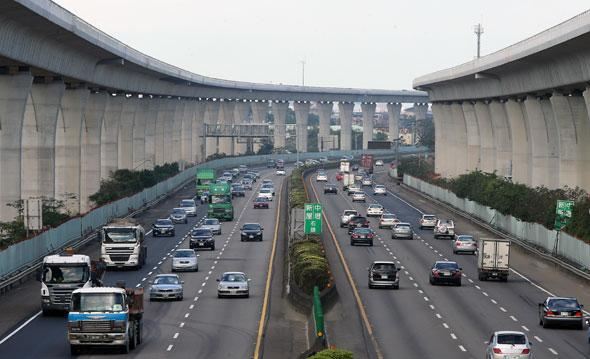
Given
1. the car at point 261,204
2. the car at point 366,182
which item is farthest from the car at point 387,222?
the car at point 366,182

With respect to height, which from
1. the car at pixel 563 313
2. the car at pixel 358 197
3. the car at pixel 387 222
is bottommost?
the car at pixel 358 197

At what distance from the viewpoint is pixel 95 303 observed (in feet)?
147

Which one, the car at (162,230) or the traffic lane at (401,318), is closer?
the traffic lane at (401,318)

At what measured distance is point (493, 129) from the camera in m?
137

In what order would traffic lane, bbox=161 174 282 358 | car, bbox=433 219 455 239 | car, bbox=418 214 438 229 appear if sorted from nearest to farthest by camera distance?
traffic lane, bbox=161 174 282 358 < car, bbox=433 219 455 239 < car, bbox=418 214 438 229

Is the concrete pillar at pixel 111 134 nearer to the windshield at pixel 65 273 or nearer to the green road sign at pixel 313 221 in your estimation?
the green road sign at pixel 313 221

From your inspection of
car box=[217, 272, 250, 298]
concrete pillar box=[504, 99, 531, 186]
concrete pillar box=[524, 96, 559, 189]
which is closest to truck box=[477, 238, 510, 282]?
car box=[217, 272, 250, 298]

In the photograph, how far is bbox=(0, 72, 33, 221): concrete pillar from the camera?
3172 inches

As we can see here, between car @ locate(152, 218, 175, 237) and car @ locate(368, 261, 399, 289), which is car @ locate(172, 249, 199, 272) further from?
car @ locate(152, 218, 175, 237)

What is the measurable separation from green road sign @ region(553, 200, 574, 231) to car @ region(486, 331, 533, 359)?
41163 mm

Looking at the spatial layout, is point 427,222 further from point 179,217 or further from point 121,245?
point 121,245

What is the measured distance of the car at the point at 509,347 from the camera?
42.0 metres

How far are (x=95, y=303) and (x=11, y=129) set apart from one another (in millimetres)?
37574

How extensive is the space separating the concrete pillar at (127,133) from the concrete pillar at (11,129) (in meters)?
62.7
